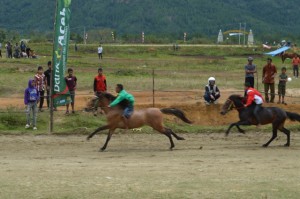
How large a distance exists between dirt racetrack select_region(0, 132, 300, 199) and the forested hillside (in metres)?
89.9

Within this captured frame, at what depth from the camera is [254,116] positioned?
19.3 m

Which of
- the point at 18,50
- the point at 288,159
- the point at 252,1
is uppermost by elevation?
the point at 252,1

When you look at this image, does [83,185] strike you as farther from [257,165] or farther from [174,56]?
[174,56]

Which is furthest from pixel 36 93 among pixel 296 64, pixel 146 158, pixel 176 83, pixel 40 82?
pixel 296 64

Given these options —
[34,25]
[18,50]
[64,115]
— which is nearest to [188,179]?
[64,115]

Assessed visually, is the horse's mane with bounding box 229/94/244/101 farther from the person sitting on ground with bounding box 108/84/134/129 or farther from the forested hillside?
the forested hillside

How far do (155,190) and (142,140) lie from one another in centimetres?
842

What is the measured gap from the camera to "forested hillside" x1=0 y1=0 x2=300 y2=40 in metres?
→ 115

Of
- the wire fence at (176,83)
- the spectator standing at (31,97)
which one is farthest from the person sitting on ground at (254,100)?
the spectator standing at (31,97)

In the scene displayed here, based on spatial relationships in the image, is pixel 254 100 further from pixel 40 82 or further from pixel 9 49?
pixel 9 49

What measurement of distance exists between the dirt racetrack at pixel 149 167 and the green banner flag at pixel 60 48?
5.04 ft

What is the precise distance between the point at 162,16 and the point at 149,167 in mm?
102693

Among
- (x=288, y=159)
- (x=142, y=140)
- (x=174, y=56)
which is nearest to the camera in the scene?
(x=288, y=159)

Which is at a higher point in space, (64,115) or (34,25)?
(34,25)
